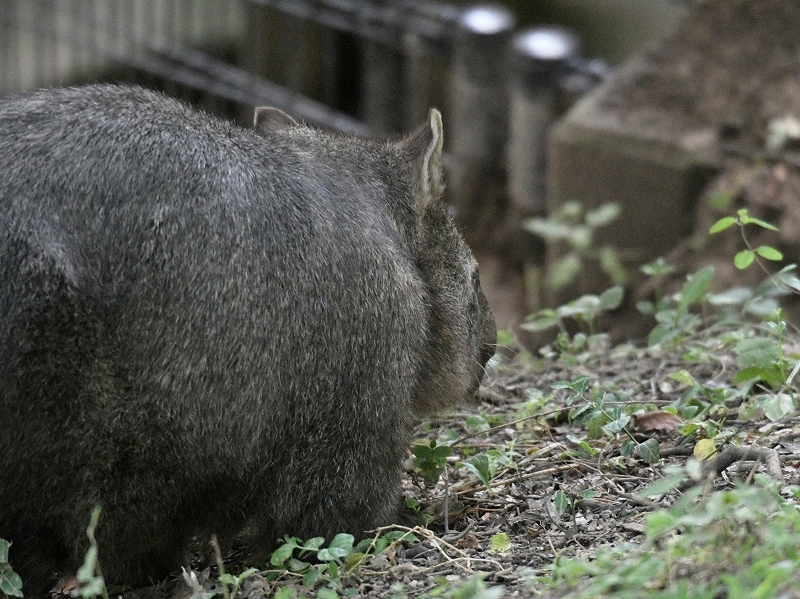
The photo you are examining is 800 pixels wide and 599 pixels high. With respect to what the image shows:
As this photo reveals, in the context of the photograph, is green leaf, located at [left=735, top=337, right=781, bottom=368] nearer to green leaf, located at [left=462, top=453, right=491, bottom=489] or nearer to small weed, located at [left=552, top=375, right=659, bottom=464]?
small weed, located at [left=552, top=375, right=659, bottom=464]

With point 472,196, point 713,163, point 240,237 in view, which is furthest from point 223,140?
point 472,196

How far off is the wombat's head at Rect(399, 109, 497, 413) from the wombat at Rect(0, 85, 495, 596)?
0.29 metres

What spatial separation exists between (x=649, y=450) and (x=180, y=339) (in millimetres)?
1560

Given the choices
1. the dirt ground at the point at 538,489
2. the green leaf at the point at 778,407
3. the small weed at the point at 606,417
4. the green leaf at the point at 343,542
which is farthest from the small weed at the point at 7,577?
the green leaf at the point at 778,407

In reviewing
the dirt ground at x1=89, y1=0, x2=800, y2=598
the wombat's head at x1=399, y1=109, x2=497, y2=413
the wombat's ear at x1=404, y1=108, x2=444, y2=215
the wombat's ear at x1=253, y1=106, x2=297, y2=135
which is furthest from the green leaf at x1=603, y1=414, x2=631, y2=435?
the wombat's ear at x1=253, y1=106, x2=297, y2=135

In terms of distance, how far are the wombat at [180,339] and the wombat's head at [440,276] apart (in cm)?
29

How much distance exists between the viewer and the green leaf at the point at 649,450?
13.7 feet

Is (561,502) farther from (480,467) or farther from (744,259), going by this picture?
(744,259)

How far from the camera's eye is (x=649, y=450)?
4188 mm

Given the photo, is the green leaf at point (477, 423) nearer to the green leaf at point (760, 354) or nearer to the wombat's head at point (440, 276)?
the wombat's head at point (440, 276)

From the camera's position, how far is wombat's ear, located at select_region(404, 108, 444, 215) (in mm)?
4578

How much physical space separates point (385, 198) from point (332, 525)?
1.15 meters

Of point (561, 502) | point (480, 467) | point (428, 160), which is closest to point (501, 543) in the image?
point (561, 502)

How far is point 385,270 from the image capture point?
4094mm
